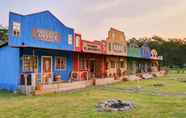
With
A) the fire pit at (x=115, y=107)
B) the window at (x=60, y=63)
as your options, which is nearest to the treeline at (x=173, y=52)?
the window at (x=60, y=63)

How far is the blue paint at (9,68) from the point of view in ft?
67.6

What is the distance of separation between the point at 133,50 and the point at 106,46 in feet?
34.2

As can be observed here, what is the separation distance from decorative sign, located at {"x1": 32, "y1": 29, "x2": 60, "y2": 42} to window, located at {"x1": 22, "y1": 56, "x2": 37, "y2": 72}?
1.60 meters

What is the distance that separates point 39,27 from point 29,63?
8.63 feet

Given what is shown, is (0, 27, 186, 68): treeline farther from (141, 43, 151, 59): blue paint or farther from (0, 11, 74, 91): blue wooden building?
(0, 11, 74, 91): blue wooden building

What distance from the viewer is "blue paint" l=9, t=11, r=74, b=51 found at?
1920cm

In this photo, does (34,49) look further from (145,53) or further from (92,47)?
(145,53)

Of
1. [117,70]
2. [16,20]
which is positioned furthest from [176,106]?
[117,70]

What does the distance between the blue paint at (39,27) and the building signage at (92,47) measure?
2.05 m

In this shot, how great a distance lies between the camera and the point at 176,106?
13.5m

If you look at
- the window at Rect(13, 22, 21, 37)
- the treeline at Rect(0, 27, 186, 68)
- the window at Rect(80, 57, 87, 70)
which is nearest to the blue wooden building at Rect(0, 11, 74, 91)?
A: the window at Rect(13, 22, 21, 37)

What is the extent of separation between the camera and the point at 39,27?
2145 centimetres

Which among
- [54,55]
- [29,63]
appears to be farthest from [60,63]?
[29,63]

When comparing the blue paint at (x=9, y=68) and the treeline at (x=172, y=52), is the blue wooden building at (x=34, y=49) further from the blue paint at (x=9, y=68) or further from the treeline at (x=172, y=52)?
the treeline at (x=172, y=52)
